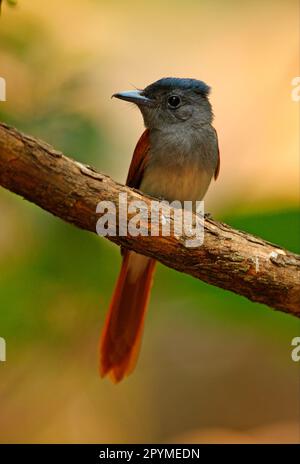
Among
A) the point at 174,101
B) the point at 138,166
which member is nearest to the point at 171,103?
the point at 174,101

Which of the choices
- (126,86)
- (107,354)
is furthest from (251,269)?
(126,86)

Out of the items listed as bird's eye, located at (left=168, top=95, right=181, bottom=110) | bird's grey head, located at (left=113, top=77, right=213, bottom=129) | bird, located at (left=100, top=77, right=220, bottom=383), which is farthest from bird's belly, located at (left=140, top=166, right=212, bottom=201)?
bird's eye, located at (left=168, top=95, right=181, bottom=110)

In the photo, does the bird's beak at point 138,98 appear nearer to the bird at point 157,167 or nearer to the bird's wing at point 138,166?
the bird at point 157,167

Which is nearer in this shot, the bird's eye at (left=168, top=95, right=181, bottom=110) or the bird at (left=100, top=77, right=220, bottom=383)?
the bird at (left=100, top=77, right=220, bottom=383)

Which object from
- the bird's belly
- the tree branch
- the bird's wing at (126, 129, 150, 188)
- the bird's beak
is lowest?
the tree branch

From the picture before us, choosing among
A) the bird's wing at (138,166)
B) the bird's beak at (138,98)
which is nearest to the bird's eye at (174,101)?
the bird's beak at (138,98)

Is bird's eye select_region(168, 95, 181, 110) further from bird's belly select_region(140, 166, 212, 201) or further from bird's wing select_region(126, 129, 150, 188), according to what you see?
bird's belly select_region(140, 166, 212, 201)
